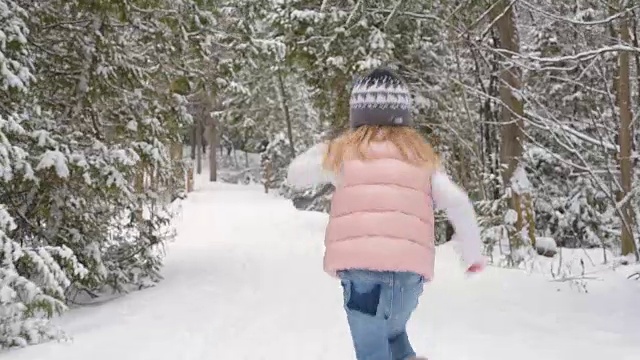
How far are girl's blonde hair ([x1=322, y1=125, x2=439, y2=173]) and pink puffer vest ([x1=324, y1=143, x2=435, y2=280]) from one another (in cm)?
4

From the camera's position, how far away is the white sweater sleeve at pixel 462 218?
363 centimetres

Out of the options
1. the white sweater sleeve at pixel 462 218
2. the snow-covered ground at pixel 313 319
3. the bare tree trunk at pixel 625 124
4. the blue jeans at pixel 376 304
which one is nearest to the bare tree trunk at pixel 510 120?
the snow-covered ground at pixel 313 319

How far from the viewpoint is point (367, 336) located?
3576 mm

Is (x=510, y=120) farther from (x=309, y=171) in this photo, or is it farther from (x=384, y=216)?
(x=384, y=216)

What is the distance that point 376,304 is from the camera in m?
3.57

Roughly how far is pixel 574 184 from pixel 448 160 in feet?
14.3

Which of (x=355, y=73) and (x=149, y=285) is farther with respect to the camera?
(x=355, y=73)

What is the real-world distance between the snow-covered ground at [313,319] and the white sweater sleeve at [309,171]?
6.11 ft

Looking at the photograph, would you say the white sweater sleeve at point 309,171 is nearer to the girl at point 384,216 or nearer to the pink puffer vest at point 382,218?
the girl at point 384,216

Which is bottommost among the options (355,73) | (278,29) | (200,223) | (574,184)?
(200,223)

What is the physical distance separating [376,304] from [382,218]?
0.44 metres

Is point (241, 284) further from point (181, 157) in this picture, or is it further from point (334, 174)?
point (334, 174)

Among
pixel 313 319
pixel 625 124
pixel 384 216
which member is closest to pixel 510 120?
pixel 625 124

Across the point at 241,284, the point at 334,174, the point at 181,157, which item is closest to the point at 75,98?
the point at 181,157
